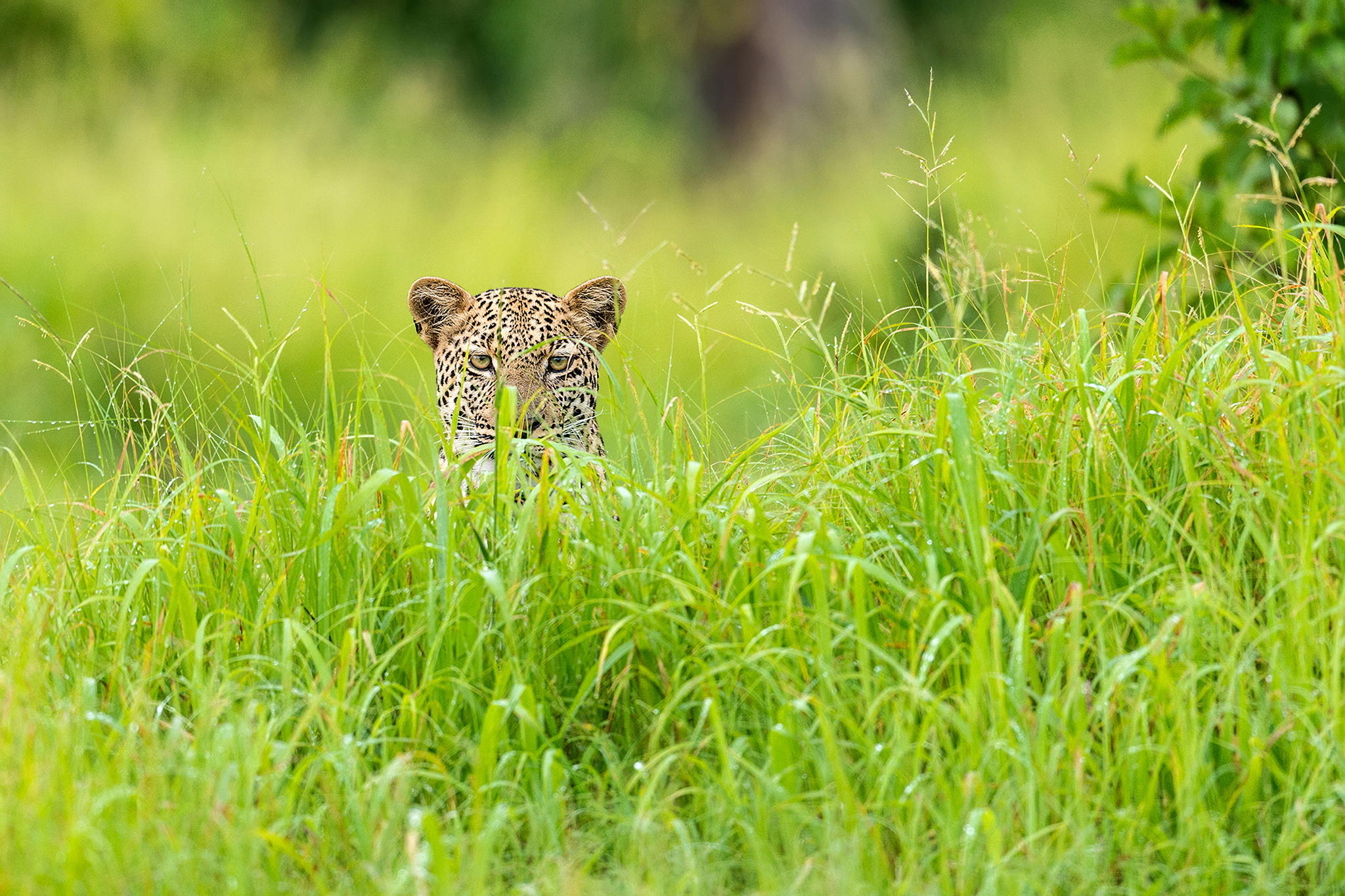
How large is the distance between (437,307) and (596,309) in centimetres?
42

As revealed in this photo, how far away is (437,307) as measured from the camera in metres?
4.14

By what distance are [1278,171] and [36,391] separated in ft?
20.5

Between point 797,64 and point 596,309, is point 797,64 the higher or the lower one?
the higher one

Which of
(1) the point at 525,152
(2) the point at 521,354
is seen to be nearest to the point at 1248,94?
(2) the point at 521,354

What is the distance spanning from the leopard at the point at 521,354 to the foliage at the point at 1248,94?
6.23ft

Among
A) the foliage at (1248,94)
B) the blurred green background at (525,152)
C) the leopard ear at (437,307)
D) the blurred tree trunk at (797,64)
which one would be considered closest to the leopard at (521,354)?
the leopard ear at (437,307)

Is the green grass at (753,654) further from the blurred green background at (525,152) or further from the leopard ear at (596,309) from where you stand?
the blurred green background at (525,152)

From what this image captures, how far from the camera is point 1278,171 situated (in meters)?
5.21

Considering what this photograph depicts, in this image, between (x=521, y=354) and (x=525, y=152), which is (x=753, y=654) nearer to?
(x=521, y=354)

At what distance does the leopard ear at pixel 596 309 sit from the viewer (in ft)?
13.4

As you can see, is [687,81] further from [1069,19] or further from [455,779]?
[455,779]

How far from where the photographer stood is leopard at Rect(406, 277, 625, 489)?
396cm

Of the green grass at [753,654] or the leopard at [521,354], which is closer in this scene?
the green grass at [753,654]

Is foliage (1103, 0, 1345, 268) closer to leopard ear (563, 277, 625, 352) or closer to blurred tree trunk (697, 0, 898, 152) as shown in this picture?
leopard ear (563, 277, 625, 352)
